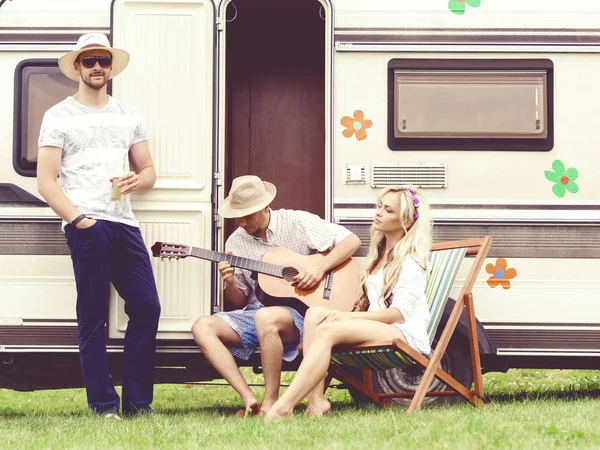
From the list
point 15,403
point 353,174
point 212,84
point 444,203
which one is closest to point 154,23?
point 212,84

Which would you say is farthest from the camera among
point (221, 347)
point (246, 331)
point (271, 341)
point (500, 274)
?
point (500, 274)

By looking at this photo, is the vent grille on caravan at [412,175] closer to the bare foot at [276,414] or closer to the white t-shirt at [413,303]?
the white t-shirt at [413,303]

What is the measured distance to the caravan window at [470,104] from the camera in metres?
5.79

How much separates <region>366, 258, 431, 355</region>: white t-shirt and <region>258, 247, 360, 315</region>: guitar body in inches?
16.4

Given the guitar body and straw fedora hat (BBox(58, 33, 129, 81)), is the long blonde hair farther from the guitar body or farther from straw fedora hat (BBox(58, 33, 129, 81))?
straw fedora hat (BBox(58, 33, 129, 81))

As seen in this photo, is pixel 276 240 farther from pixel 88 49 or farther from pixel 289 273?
pixel 88 49

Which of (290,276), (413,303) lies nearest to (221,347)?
(290,276)

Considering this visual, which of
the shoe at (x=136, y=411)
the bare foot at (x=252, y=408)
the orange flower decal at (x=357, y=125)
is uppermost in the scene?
the orange flower decal at (x=357, y=125)

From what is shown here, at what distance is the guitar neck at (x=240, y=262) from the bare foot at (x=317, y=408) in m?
0.81

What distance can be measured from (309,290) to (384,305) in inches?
21.5

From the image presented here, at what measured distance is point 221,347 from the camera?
5.44 m

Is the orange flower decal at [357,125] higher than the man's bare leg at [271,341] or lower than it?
higher

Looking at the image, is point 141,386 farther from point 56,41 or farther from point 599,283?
point 599,283

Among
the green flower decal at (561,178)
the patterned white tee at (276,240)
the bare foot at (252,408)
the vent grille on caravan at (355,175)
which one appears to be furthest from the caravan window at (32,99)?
the green flower decal at (561,178)
